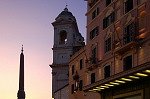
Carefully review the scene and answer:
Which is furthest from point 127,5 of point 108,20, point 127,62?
point 127,62

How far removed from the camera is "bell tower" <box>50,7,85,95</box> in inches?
3912

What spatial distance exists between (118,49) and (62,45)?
6251 cm

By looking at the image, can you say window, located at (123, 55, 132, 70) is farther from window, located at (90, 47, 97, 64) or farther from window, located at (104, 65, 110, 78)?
window, located at (90, 47, 97, 64)

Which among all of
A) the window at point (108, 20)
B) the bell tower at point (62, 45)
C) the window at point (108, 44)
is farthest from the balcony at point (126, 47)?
the bell tower at point (62, 45)

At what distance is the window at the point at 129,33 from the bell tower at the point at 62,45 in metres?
60.3

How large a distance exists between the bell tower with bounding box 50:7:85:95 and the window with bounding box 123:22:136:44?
60.3m

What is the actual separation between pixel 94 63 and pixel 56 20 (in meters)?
55.6

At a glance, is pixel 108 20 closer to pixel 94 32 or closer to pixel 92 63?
pixel 94 32

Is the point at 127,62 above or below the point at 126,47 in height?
below

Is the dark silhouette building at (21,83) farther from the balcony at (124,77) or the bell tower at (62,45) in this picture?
the balcony at (124,77)

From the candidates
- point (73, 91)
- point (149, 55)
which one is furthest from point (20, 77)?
point (149, 55)

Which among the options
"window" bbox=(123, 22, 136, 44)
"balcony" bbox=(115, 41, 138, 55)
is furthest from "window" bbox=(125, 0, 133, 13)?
"balcony" bbox=(115, 41, 138, 55)

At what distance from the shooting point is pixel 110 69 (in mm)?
42250

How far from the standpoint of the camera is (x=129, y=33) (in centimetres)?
3812
